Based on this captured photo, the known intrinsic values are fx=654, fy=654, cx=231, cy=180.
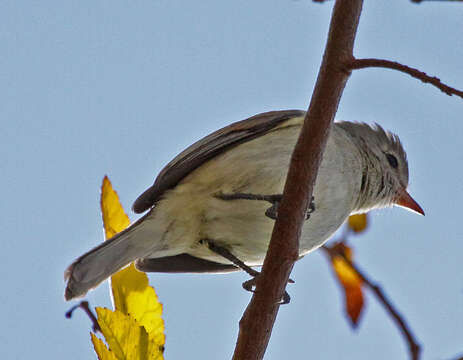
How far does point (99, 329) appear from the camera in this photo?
2.21 meters

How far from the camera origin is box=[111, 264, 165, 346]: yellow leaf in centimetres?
228

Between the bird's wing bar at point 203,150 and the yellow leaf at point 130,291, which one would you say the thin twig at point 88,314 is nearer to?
the yellow leaf at point 130,291

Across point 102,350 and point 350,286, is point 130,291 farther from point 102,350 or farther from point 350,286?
point 350,286

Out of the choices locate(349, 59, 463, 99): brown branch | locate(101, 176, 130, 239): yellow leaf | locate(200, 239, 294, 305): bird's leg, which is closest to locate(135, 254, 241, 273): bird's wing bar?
locate(200, 239, 294, 305): bird's leg

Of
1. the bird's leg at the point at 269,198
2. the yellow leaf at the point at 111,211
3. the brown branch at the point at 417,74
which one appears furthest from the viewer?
the bird's leg at the point at 269,198

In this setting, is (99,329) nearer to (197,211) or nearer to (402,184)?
(197,211)

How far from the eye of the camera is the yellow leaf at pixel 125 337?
210 cm

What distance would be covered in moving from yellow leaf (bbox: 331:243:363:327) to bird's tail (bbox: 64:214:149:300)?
126 cm

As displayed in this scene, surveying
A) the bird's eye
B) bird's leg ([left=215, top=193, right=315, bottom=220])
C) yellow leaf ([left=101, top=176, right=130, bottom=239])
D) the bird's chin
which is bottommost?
yellow leaf ([left=101, top=176, right=130, bottom=239])

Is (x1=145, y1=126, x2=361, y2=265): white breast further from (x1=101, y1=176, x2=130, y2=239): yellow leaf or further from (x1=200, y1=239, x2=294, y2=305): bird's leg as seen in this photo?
(x1=101, y1=176, x2=130, y2=239): yellow leaf

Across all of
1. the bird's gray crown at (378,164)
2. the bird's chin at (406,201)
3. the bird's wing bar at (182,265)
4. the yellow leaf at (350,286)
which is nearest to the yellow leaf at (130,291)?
the yellow leaf at (350,286)

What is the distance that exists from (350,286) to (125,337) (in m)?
1.74

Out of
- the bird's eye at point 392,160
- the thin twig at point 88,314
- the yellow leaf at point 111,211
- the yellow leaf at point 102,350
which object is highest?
the bird's eye at point 392,160

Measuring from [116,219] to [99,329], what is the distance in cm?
43
